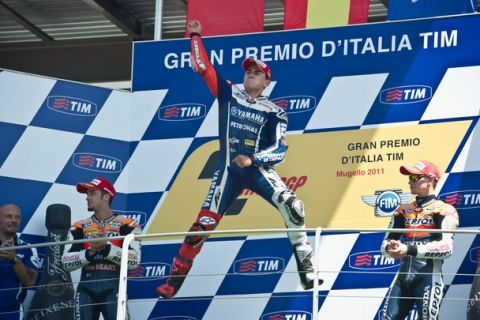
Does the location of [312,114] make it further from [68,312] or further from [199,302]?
[68,312]

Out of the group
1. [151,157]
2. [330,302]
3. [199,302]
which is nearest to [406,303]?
[330,302]

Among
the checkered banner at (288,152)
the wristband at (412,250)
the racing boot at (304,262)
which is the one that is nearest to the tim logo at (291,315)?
the checkered banner at (288,152)

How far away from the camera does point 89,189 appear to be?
339 inches

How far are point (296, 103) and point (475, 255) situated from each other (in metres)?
1.47

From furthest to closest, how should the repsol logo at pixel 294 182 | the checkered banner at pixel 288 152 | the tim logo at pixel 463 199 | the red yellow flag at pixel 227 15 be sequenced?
the red yellow flag at pixel 227 15, the repsol logo at pixel 294 182, the checkered banner at pixel 288 152, the tim logo at pixel 463 199

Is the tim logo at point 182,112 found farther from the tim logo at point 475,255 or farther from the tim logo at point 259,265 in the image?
the tim logo at point 475,255

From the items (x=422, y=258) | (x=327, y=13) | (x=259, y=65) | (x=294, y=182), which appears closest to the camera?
(x=422, y=258)

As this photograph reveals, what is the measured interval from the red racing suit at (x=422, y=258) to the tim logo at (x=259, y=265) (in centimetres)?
101

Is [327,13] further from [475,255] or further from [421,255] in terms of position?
[421,255]

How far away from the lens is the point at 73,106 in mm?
9344

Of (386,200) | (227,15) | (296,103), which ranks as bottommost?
(386,200)

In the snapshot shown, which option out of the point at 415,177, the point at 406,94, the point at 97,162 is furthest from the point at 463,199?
the point at 97,162

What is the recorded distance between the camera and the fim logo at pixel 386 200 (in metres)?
8.56

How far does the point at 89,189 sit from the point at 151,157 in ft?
2.35
